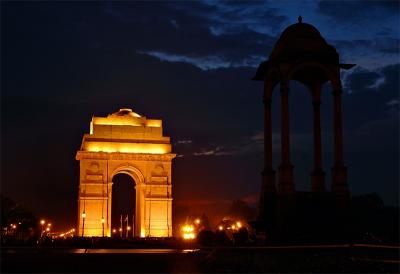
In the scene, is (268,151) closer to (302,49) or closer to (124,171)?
(302,49)

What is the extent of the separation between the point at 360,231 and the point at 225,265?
36.4 feet

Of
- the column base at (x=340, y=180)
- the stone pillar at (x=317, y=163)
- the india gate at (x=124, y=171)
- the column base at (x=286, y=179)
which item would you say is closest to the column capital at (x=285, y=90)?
the stone pillar at (x=317, y=163)

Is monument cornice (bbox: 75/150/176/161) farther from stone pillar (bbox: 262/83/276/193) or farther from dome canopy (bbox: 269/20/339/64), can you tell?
dome canopy (bbox: 269/20/339/64)

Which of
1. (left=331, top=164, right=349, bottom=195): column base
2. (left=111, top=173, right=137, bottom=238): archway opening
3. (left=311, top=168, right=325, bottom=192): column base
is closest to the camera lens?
(left=331, top=164, right=349, bottom=195): column base

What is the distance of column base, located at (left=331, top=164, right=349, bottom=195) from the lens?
31141mm

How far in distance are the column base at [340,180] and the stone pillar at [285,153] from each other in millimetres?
2181

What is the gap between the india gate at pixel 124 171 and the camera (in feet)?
193

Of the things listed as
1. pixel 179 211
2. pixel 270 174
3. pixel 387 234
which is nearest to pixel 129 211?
pixel 179 211

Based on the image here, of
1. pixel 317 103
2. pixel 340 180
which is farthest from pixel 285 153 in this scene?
pixel 317 103

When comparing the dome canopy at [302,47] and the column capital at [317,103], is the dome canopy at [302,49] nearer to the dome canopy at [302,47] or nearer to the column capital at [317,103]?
the dome canopy at [302,47]

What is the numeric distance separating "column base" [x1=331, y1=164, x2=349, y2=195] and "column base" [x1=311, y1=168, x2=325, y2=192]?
5.16 feet

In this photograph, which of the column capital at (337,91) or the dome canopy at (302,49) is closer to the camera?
the dome canopy at (302,49)

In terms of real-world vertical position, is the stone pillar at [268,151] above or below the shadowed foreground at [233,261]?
above

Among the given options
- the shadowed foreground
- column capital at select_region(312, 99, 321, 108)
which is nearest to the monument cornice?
column capital at select_region(312, 99, 321, 108)
